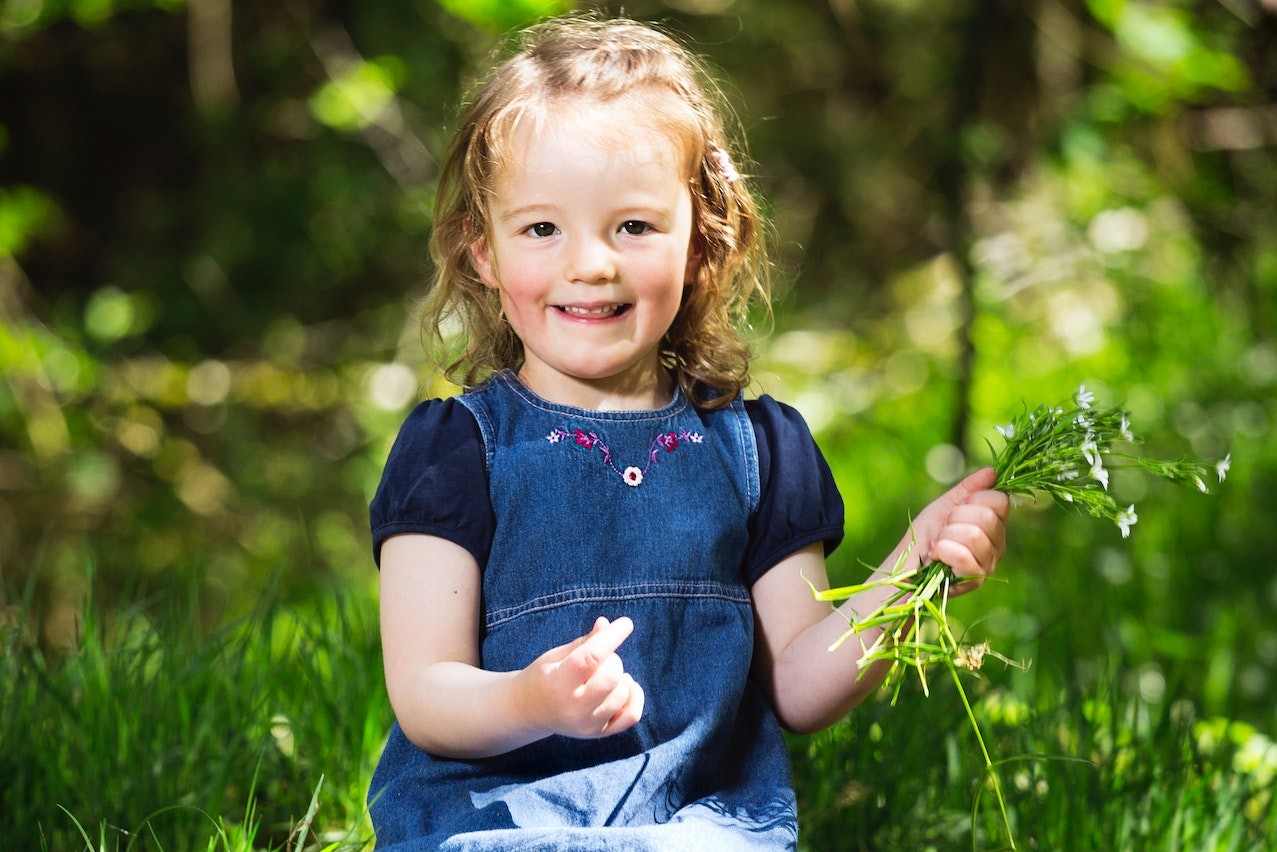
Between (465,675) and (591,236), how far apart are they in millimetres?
553

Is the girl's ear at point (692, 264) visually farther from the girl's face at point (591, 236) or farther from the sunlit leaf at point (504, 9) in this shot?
the sunlit leaf at point (504, 9)

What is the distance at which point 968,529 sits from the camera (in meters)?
1.62

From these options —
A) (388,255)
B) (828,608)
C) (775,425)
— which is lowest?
(388,255)

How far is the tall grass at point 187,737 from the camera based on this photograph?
2.00 metres

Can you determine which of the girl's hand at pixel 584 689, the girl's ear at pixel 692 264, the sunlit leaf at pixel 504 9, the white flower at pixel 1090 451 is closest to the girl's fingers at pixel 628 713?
the girl's hand at pixel 584 689

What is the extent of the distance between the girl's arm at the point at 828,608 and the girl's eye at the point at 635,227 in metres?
0.48

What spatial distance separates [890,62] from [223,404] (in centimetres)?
315

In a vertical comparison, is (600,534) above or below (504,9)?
below

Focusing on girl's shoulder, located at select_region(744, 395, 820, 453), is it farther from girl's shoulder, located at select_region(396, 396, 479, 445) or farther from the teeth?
girl's shoulder, located at select_region(396, 396, 479, 445)

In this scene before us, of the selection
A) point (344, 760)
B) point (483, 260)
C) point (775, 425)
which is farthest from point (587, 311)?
point (344, 760)

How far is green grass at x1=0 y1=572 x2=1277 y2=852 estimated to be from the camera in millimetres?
2045

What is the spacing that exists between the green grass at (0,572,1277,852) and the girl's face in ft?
2.48

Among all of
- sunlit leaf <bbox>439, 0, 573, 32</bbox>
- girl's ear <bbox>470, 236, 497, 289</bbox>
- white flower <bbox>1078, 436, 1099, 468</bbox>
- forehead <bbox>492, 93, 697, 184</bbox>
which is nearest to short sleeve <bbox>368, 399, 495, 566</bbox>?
girl's ear <bbox>470, 236, 497, 289</bbox>

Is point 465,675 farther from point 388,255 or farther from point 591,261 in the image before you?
point 388,255
